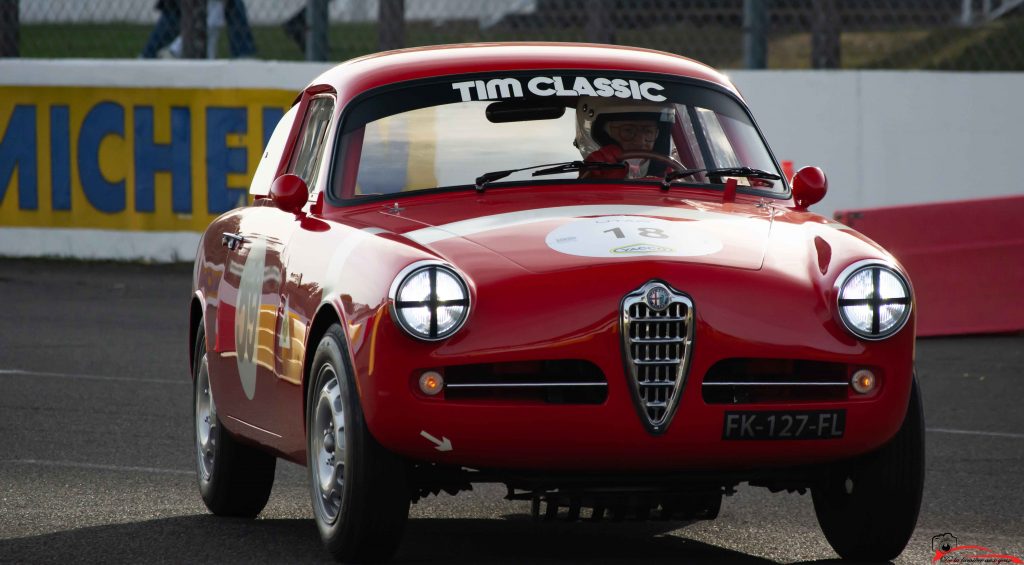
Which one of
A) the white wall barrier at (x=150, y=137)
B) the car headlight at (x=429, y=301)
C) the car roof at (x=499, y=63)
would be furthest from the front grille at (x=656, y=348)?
the white wall barrier at (x=150, y=137)

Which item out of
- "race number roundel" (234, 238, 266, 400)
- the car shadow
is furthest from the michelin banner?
the car shadow

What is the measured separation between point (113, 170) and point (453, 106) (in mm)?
9559

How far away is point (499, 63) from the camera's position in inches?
252

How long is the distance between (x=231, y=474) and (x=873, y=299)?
2.44 meters

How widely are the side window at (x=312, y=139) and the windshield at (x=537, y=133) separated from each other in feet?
0.69

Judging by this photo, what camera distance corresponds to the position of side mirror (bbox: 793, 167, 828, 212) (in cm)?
620

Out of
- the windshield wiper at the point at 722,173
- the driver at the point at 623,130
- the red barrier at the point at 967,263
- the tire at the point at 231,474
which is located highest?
the driver at the point at 623,130

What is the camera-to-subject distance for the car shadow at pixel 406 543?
561 centimetres

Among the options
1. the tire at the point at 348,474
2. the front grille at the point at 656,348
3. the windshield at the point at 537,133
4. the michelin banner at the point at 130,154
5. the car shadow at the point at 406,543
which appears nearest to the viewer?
the front grille at the point at 656,348

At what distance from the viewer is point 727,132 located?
Answer: 6.43 m

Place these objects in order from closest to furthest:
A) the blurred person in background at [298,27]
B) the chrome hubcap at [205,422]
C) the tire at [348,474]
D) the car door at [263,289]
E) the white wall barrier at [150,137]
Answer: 1. the tire at [348,474]
2. the car door at [263,289]
3. the chrome hubcap at [205,422]
4. the white wall barrier at [150,137]
5. the blurred person in background at [298,27]

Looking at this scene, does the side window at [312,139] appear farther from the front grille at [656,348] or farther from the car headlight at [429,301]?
the front grille at [656,348]

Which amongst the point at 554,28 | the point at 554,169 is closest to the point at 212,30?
the point at 554,28

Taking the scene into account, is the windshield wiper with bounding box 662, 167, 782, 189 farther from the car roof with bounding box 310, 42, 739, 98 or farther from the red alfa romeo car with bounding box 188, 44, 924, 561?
the car roof with bounding box 310, 42, 739, 98
